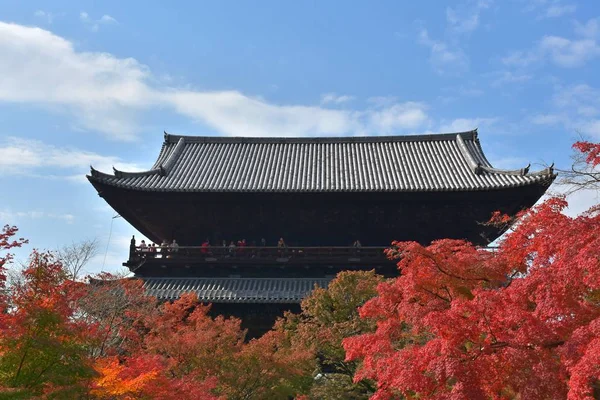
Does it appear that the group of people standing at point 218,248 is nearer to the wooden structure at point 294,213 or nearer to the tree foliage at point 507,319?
the wooden structure at point 294,213

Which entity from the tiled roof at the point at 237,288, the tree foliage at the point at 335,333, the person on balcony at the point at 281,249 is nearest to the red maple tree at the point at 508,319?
the tree foliage at the point at 335,333

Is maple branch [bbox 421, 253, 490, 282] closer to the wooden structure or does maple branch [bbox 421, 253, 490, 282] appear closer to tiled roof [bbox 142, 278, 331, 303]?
tiled roof [bbox 142, 278, 331, 303]

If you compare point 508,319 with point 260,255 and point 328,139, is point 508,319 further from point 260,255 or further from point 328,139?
point 328,139

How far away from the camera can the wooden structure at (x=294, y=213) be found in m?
20.4

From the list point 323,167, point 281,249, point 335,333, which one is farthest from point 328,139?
point 335,333

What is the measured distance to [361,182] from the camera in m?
22.4

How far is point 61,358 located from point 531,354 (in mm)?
6682

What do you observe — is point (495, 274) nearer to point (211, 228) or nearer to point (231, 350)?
point (231, 350)

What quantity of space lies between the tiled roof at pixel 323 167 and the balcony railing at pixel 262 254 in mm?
2133

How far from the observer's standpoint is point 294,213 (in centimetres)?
2202

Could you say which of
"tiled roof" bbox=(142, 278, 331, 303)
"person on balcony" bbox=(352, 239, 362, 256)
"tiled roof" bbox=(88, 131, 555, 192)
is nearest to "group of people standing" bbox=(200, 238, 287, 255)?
"tiled roof" bbox=(142, 278, 331, 303)

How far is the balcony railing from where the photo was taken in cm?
2036

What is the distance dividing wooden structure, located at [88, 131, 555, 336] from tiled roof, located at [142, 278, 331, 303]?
0.03 metres

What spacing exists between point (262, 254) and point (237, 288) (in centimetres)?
156
